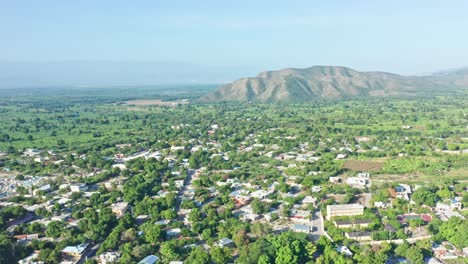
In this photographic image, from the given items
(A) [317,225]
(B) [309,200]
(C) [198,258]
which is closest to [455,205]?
(B) [309,200]

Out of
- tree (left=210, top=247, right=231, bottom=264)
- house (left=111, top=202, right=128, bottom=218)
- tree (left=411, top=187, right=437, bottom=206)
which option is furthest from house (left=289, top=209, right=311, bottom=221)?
house (left=111, top=202, right=128, bottom=218)

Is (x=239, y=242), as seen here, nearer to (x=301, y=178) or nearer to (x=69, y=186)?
(x=301, y=178)

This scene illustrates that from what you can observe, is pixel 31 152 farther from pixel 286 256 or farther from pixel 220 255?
pixel 286 256

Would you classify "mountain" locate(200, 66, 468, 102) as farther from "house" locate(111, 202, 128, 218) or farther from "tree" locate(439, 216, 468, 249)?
"tree" locate(439, 216, 468, 249)

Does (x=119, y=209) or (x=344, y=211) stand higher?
(x=344, y=211)

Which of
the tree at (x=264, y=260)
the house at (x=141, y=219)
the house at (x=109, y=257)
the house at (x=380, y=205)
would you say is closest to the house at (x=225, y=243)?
the tree at (x=264, y=260)
